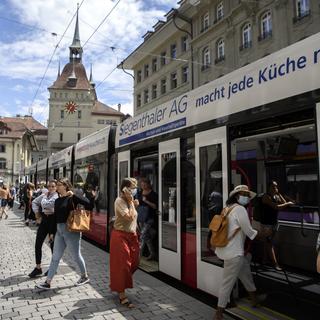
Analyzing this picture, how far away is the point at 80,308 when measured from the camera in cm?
538

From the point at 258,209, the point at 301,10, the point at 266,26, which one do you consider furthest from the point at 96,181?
the point at 266,26

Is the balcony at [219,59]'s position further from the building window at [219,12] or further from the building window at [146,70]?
the building window at [146,70]

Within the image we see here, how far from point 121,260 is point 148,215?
245 cm

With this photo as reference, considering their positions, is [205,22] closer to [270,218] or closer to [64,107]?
[270,218]

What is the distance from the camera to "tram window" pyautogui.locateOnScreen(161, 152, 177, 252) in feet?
21.3

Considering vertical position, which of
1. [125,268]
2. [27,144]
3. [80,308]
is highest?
[27,144]

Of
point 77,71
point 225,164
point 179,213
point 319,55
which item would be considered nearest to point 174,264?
point 179,213

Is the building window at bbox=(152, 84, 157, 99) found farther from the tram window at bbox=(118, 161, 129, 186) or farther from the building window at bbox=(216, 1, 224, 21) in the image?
the tram window at bbox=(118, 161, 129, 186)

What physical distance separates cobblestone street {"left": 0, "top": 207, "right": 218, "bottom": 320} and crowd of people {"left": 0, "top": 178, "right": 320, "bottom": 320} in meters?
0.21

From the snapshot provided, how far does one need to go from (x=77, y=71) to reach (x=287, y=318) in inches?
3428

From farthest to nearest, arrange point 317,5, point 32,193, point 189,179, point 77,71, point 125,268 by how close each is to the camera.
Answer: point 77,71 < point 317,5 < point 32,193 < point 189,179 < point 125,268

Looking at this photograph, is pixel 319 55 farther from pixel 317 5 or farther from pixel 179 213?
pixel 317 5

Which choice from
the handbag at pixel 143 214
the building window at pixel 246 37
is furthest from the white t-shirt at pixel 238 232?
the building window at pixel 246 37

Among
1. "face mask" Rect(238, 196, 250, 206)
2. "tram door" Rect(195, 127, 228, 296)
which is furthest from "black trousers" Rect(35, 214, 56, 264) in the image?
"face mask" Rect(238, 196, 250, 206)
